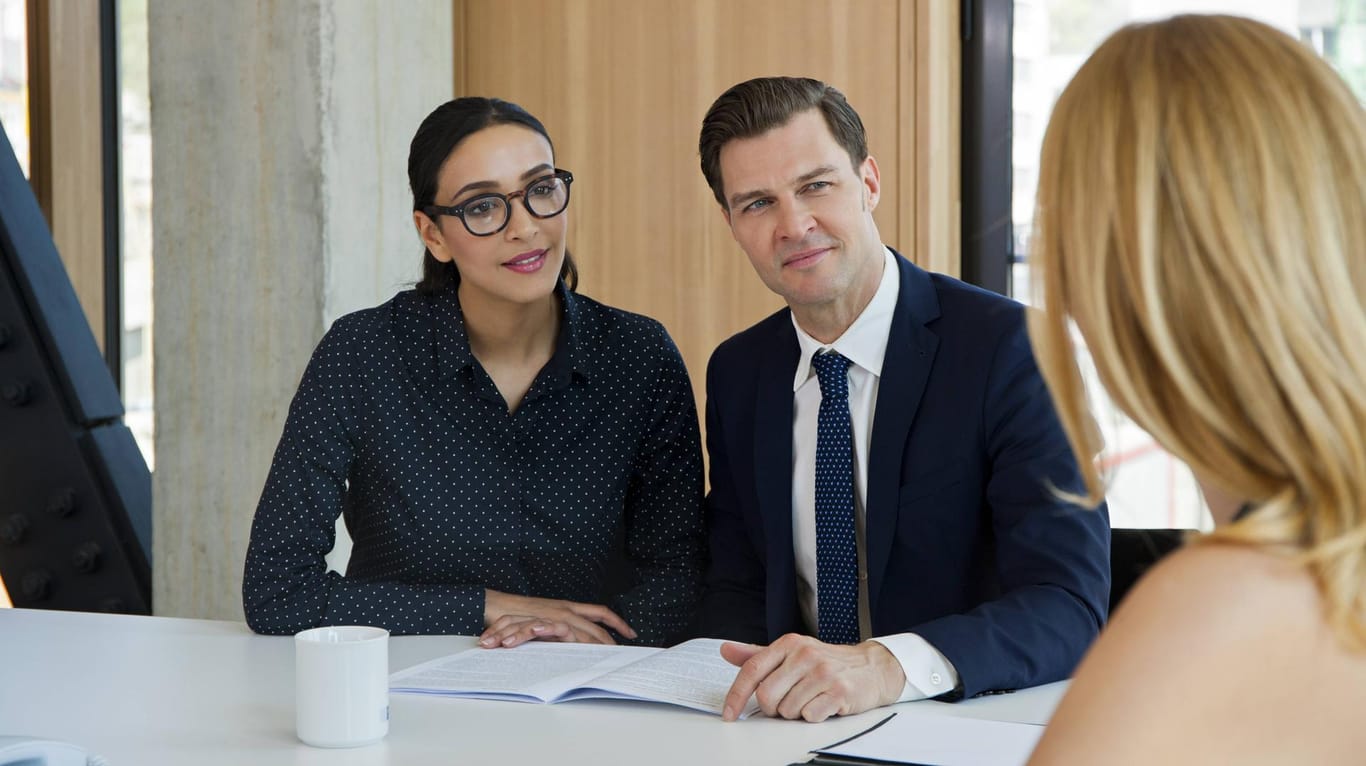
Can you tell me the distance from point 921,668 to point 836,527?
0.48 meters

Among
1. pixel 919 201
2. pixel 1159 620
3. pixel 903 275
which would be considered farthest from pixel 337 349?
pixel 1159 620

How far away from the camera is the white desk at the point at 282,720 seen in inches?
53.2

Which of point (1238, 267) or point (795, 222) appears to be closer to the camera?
point (1238, 267)

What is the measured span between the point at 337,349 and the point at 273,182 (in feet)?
3.95

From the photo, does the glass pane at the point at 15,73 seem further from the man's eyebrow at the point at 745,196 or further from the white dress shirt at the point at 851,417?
the white dress shirt at the point at 851,417

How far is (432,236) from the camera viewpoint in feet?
7.70

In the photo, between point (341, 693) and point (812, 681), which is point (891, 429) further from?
point (341, 693)

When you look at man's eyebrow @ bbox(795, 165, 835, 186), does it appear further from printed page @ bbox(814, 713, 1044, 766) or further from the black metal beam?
the black metal beam

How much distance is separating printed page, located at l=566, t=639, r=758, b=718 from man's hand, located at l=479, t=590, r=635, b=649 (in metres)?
0.27

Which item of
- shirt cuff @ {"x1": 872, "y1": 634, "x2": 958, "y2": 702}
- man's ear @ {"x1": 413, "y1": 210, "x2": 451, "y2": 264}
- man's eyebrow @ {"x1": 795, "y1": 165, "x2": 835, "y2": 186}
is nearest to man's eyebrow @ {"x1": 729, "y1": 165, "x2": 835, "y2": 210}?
man's eyebrow @ {"x1": 795, "y1": 165, "x2": 835, "y2": 186}

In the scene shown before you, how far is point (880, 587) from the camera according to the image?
6.48ft

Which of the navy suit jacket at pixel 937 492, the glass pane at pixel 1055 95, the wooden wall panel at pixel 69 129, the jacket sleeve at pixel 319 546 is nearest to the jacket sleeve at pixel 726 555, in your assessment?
the navy suit jacket at pixel 937 492

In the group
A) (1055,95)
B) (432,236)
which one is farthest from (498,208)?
(1055,95)

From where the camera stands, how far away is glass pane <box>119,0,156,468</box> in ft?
16.8
